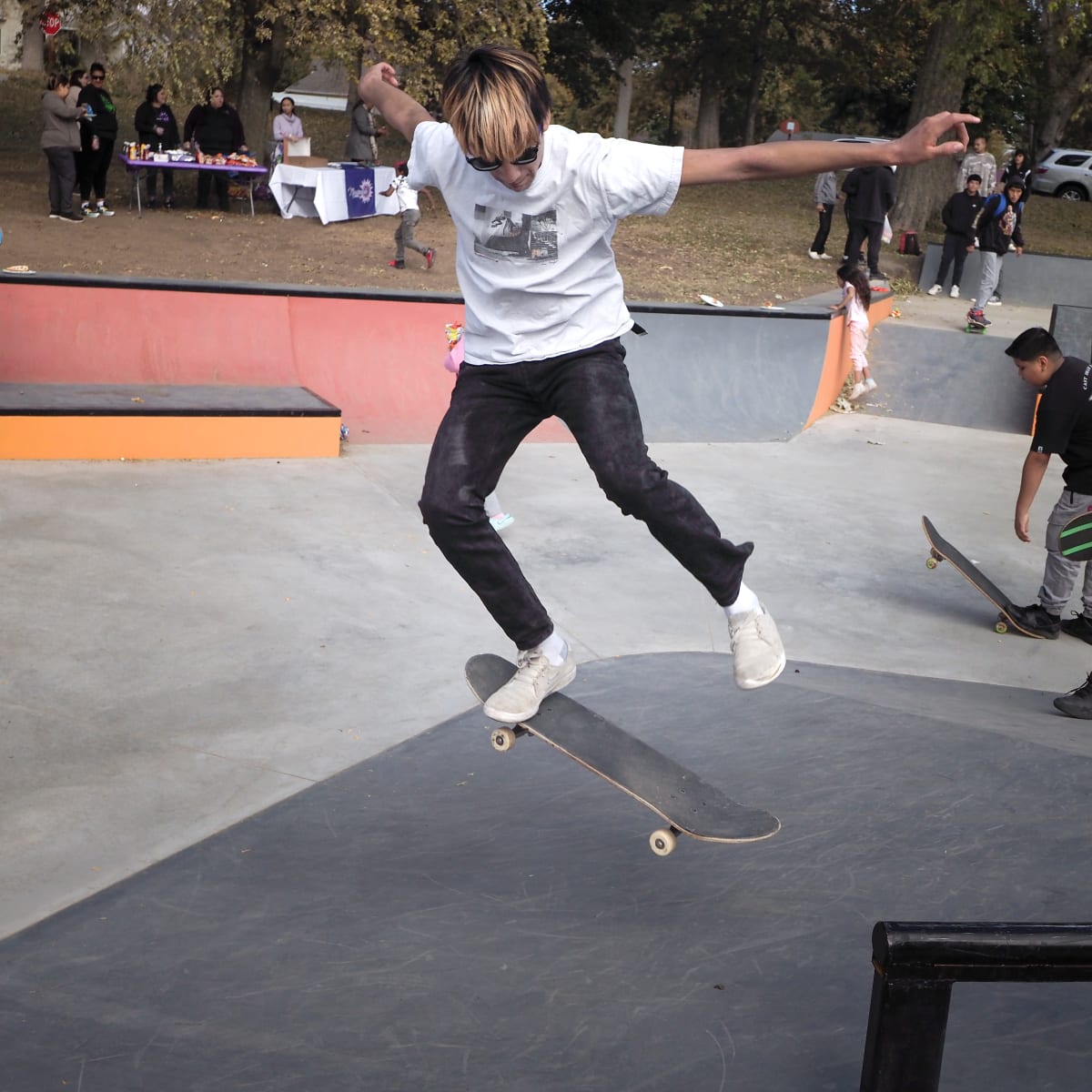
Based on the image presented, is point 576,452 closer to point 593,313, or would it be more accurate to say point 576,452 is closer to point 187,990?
point 593,313

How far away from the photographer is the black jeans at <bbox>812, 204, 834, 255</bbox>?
722 inches

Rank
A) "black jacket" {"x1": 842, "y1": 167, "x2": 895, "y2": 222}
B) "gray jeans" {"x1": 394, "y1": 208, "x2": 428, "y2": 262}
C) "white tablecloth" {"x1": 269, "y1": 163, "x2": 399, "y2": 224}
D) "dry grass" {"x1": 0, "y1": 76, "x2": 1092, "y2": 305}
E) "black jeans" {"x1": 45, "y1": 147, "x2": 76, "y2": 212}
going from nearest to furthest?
"dry grass" {"x1": 0, "y1": 76, "x2": 1092, "y2": 305}
"gray jeans" {"x1": 394, "y1": 208, "x2": 428, "y2": 262}
"black jeans" {"x1": 45, "y1": 147, "x2": 76, "y2": 212}
"black jacket" {"x1": 842, "y1": 167, "x2": 895, "y2": 222}
"white tablecloth" {"x1": 269, "y1": 163, "x2": 399, "y2": 224}

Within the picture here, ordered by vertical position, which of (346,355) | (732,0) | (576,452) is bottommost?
(576,452)

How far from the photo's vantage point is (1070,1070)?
2.56 meters

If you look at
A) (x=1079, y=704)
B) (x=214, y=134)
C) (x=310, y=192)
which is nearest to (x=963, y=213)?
(x=310, y=192)

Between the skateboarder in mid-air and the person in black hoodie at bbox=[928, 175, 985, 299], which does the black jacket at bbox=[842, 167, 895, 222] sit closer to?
the person in black hoodie at bbox=[928, 175, 985, 299]

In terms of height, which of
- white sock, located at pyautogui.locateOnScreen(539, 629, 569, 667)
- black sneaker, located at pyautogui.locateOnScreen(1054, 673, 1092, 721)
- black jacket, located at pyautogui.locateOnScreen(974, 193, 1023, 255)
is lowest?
black sneaker, located at pyautogui.locateOnScreen(1054, 673, 1092, 721)

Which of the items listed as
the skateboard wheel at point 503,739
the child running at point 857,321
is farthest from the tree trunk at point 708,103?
the skateboard wheel at point 503,739

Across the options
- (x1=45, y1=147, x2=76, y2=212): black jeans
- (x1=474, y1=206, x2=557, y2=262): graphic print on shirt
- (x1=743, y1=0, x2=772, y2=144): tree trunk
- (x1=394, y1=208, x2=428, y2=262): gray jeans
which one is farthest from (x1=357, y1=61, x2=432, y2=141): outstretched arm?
(x1=743, y1=0, x2=772, y2=144): tree trunk

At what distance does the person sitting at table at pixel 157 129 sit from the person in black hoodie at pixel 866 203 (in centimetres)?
937

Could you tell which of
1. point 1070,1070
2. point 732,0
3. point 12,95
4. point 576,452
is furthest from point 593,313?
point 732,0

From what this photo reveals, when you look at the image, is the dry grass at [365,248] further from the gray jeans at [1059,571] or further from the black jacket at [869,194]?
the gray jeans at [1059,571]

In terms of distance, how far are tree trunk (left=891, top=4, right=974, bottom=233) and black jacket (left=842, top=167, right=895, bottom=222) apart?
381 centimetres

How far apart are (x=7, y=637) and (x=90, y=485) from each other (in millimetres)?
2598
